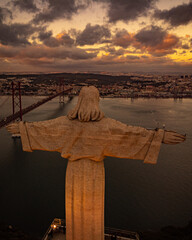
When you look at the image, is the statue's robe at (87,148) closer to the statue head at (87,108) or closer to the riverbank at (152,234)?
the statue head at (87,108)

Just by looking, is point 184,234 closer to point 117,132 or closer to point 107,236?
point 107,236

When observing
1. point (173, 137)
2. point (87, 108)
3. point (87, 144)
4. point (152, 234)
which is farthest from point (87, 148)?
point (152, 234)

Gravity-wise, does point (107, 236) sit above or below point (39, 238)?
above

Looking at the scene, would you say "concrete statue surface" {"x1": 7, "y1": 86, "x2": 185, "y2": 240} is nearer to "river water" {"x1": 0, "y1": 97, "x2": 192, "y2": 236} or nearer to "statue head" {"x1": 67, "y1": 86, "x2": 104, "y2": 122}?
"statue head" {"x1": 67, "y1": 86, "x2": 104, "y2": 122}

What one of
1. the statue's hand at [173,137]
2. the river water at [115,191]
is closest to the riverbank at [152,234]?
the river water at [115,191]

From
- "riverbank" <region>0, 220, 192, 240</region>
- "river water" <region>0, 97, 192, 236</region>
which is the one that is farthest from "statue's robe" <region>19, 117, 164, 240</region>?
"river water" <region>0, 97, 192, 236</region>

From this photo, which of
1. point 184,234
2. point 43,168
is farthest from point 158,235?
point 43,168
